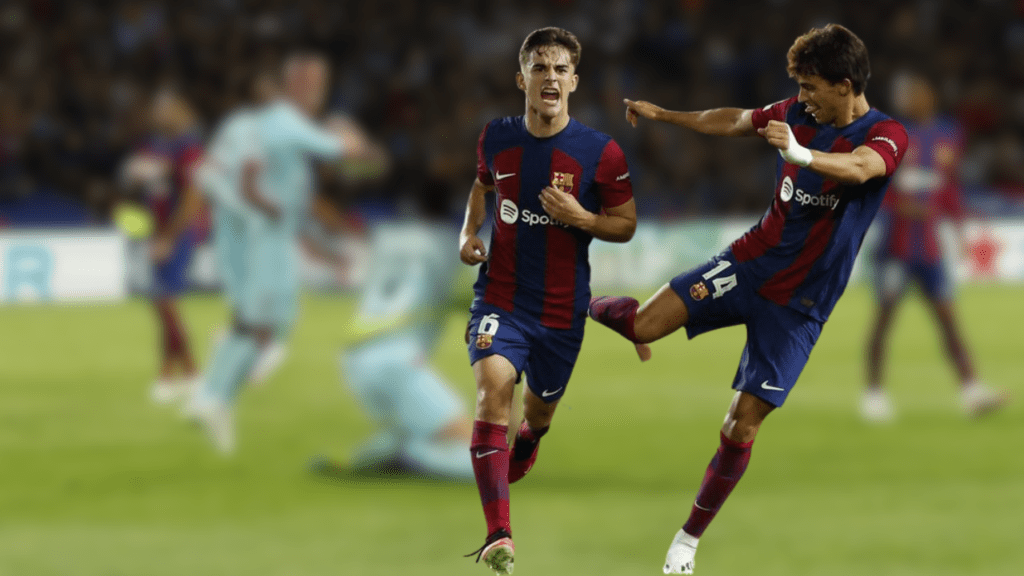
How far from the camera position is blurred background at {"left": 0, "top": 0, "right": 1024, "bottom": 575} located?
16312 mm

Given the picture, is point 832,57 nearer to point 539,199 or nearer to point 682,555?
point 539,199

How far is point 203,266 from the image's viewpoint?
2997cm

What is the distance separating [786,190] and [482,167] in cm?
75

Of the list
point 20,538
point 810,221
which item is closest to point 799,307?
point 810,221

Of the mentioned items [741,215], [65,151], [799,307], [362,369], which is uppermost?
[65,151]

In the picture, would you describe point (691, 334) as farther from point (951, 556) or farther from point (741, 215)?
point (741, 215)

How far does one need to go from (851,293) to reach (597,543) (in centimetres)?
2046

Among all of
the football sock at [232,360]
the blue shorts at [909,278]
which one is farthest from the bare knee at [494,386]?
the blue shorts at [909,278]

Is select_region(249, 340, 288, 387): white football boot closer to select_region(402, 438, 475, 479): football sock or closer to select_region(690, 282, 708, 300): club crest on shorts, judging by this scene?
select_region(402, 438, 475, 479): football sock

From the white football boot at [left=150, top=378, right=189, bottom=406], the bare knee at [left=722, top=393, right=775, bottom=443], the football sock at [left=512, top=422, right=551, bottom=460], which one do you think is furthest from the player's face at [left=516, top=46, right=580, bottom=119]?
the white football boot at [left=150, top=378, right=189, bottom=406]

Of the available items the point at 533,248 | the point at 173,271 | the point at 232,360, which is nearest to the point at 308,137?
the point at 232,360

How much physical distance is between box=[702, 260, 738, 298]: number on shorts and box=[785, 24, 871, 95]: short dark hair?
653 millimetres

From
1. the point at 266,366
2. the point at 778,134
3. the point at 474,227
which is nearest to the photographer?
the point at 778,134

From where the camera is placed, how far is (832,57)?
2.83 metres
